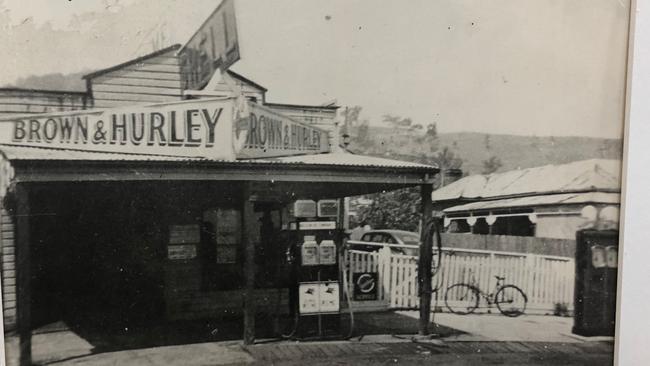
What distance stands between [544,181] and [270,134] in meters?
2.50

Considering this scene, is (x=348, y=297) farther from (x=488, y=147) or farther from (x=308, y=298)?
(x=488, y=147)

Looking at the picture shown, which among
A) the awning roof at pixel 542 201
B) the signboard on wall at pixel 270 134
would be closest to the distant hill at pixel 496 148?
the awning roof at pixel 542 201

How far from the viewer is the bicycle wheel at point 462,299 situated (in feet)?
17.5

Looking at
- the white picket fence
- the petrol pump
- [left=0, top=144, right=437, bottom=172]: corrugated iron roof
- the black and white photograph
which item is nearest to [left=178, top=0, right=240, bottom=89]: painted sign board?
the black and white photograph

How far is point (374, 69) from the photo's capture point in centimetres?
502

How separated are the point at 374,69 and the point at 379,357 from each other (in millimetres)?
2514

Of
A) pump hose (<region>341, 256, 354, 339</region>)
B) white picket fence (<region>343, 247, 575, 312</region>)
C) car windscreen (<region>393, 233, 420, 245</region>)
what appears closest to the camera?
white picket fence (<region>343, 247, 575, 312</region>)

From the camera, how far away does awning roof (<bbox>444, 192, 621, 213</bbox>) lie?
5.30m

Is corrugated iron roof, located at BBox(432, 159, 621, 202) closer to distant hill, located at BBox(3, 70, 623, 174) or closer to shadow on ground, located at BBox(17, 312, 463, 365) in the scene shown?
distant hill, located at BBox(3, 70, 623, 174)

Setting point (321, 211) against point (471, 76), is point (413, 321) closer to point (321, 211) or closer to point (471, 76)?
point (321, 211)

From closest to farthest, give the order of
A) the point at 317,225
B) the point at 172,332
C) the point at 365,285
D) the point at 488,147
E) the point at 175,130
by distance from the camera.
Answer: the point at 175,130
the point at 488,147
the point at 172,332
the point at 317,225
the point at 365,285

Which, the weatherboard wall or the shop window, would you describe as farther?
the shop window

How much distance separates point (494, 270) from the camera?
5398 millimetres

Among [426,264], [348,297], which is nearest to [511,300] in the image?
[426,264]
